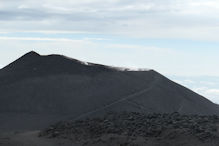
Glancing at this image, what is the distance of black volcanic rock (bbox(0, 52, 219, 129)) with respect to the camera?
1462 inches

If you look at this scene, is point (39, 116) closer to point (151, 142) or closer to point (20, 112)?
point (20, 112)

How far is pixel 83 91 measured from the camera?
3962 centimetres

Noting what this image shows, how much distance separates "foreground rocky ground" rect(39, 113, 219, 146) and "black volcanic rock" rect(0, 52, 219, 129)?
880 cm

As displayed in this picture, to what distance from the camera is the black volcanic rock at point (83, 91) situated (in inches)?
1462

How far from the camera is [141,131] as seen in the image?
23953mm

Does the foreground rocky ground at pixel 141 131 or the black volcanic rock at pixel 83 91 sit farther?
the black volcanic rock at pixel 83 91

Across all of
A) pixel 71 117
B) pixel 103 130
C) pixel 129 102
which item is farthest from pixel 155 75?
pixel 103 130

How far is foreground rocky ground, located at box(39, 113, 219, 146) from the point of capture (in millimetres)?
22328

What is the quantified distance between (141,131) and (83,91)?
52.7 feet

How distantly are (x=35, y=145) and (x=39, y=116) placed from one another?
40.7 ft

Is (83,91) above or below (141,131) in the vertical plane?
above

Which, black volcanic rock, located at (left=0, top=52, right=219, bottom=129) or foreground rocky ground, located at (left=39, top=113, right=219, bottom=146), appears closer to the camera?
foreground rocky ground, located at (left=39, top=113, right=219, bottom=146)

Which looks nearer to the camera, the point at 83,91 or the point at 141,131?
the point at 141,131

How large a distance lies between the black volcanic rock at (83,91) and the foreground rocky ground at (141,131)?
8.80 metres
